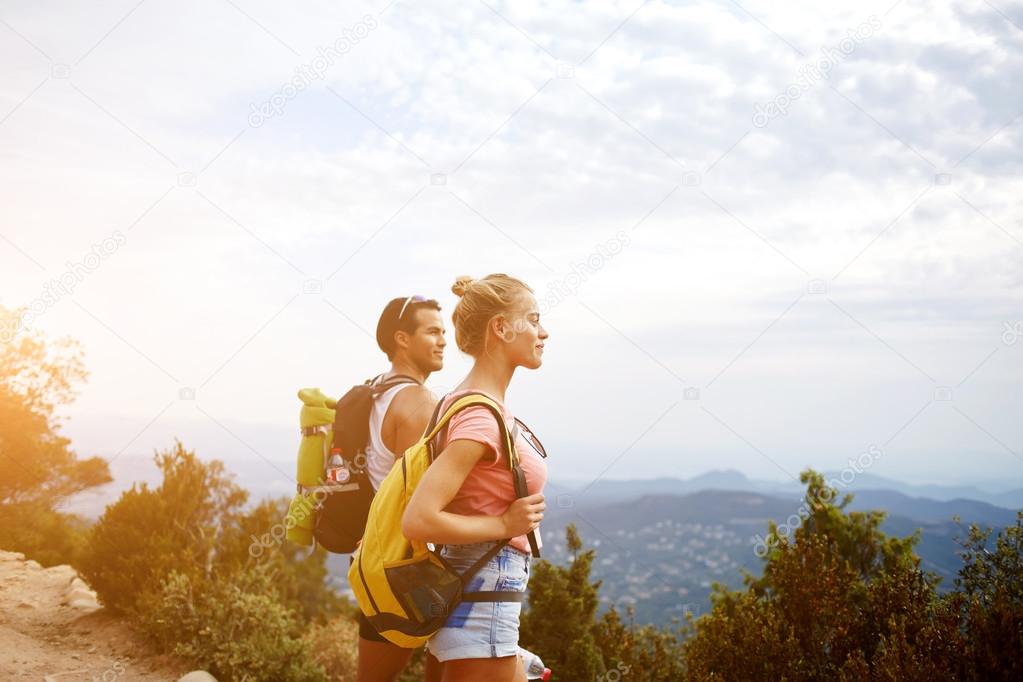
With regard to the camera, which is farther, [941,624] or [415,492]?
[941,624]

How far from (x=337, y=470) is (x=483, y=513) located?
159cm

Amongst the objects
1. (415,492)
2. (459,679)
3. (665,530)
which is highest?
(665,530)

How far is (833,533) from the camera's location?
701 cm

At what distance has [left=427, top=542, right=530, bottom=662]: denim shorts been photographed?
2.45 m

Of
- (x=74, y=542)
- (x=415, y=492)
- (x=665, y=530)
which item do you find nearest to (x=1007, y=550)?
(x=415, y=492)

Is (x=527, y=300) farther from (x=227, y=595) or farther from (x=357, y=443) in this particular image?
(x=227, y=595)

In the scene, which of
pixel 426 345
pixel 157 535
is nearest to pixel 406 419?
pixel 426 345

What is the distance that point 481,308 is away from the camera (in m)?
2.71

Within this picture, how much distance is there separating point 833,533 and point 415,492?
5.65 meters

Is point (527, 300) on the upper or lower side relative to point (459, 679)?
upper

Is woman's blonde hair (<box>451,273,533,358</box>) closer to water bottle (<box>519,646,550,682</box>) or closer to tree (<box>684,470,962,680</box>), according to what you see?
water bottle (<box>519,646,550,682</box>)

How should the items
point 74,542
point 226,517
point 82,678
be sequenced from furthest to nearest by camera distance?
point 74,542, point 226,517, point 82,678

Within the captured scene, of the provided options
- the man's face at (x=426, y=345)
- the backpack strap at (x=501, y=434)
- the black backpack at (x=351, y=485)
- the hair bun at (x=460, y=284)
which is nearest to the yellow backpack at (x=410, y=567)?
the backpack strap at (x=501, y=434)

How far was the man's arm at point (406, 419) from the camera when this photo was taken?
370 cm
